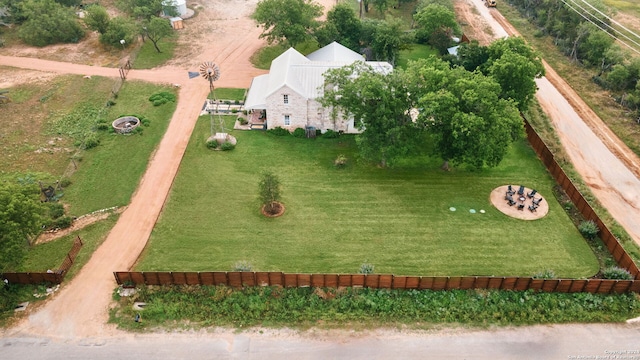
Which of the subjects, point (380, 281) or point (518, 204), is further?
Result: point (518, 204)

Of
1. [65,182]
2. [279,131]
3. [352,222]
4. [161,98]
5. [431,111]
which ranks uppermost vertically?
[431,111]

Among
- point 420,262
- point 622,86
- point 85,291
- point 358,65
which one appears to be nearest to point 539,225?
point 420,262

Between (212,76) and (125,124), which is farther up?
(212,76)

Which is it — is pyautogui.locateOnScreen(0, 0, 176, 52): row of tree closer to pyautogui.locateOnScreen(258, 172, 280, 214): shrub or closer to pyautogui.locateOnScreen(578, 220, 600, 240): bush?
pyautogui.locateOnScreen(258, 172, 280, 214): shrub

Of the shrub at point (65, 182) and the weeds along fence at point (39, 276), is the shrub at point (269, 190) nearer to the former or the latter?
the weeds along fence at point (39, 276)

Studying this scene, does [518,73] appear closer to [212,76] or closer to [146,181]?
[212,76]

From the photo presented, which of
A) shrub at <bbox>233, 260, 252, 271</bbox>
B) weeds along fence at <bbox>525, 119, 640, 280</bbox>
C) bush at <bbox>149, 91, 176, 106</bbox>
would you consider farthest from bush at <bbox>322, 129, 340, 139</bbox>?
weeds along fence at <bbox>525, 119, 640, 280</bbox>

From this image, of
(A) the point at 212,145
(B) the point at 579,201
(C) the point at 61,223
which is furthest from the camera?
(A) the point at 212,145

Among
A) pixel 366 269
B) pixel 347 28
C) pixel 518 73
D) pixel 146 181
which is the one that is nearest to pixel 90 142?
pixel 146 181
